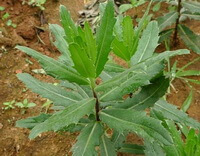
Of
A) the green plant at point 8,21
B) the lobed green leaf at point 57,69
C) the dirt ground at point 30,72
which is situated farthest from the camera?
the green plant at point 8,21

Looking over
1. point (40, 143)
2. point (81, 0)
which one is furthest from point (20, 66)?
point (81, 0)

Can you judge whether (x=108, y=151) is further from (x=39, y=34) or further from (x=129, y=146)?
A: (x=39, y=34)

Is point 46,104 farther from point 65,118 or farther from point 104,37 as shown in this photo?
point 104,37

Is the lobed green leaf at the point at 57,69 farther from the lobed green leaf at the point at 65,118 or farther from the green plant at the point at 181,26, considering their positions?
the green plant at the point at 181,26

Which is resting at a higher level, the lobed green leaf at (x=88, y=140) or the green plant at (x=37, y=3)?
the green plant at (x=37, y=3)

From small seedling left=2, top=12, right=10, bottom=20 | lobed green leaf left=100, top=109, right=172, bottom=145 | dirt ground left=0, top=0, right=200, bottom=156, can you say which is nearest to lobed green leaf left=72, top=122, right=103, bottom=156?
lobed green leaf left=100, top=109, right=172, bottom=145

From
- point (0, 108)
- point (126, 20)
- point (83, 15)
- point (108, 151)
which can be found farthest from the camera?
point (83, 15)

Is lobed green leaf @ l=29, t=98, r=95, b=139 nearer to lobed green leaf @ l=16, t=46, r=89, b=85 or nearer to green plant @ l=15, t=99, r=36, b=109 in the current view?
lobed green leaf @ l=16, t=46, r=89, b=85

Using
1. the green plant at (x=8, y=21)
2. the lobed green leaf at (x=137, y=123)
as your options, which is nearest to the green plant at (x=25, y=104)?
the green plant at (x=8, y=21)
